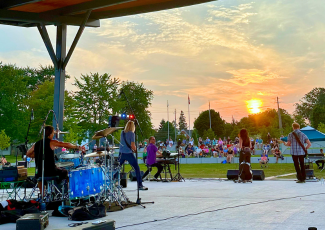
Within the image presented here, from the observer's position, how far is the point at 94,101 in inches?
1943

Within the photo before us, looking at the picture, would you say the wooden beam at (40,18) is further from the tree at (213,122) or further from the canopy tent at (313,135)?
the tree at (213,122)

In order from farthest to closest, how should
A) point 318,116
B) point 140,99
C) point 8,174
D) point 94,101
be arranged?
1. point 140,99
2. point 318,116
3. point 94,101
4. point 8,174

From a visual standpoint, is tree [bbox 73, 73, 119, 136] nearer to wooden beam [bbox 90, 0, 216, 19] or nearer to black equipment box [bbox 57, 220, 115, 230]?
wooden beam [bbox 90, 0, 216, 19]

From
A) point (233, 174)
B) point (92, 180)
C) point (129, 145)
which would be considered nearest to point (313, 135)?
point (233, 174)

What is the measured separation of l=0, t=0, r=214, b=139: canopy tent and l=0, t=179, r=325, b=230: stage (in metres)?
5.75

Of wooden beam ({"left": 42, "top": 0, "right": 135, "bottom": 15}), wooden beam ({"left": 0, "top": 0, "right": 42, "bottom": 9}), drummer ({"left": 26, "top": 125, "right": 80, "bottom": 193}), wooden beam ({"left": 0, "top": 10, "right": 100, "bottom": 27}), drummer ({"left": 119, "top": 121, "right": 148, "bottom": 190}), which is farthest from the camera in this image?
wooden beam ({"left": 0, "top": 10, "right": 100, "bottom": 27})

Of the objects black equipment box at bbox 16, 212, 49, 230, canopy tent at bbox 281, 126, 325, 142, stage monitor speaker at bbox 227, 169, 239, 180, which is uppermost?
canopy tent at bbox 281, 126, 325, 142

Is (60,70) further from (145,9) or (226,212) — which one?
(226,212)

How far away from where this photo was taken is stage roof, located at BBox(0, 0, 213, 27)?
11789 mm

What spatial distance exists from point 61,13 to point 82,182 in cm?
772

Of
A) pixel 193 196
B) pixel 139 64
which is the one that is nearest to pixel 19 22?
pixel 193 196

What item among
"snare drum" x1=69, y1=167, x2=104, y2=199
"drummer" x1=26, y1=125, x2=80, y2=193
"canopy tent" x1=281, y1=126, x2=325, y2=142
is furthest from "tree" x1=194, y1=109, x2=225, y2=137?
"snare drum" x1=69, y1=167, x2=104, y2=199

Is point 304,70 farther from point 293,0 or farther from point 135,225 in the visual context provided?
point 135,225

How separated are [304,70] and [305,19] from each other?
10.4 meters
